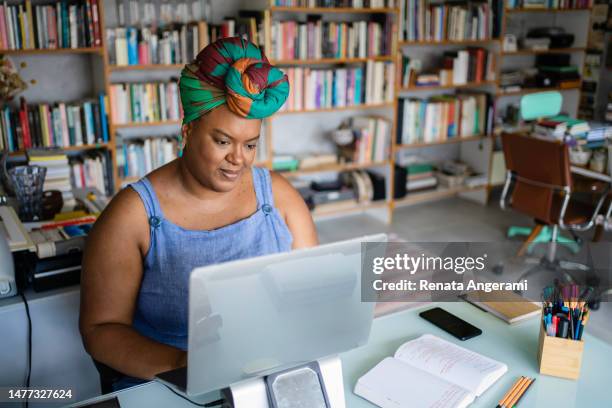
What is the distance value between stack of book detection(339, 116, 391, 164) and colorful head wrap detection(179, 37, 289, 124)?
3185 millimetres

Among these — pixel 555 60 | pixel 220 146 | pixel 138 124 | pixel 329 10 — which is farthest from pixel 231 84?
pixel 555 60

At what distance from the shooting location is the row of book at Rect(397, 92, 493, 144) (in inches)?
181

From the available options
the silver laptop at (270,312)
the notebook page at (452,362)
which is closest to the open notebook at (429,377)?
the notebook page at (452,362)

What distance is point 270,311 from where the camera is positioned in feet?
2.96

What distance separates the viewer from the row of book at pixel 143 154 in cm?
368

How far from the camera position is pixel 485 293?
5.29 feet

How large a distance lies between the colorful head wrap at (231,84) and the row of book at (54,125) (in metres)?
2.41

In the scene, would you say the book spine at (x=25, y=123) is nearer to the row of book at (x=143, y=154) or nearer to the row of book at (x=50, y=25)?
the row of book at (x=50, y=25)

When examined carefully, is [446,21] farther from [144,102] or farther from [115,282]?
[115,282]

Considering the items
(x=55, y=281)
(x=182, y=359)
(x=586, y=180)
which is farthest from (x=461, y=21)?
(x=182, y=359)

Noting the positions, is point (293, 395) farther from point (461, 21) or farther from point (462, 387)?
point (461, 21)

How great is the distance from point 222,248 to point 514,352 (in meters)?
0.75

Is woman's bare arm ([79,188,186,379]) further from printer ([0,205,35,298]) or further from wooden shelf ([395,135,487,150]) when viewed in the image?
wooden shelf ([395,135,487,150])

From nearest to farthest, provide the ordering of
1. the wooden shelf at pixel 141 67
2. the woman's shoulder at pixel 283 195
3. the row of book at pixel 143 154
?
the woman's shoulder at pixel 283 195, the wooden shelf at pixel 141 67, the row of book at pixel 143 154
